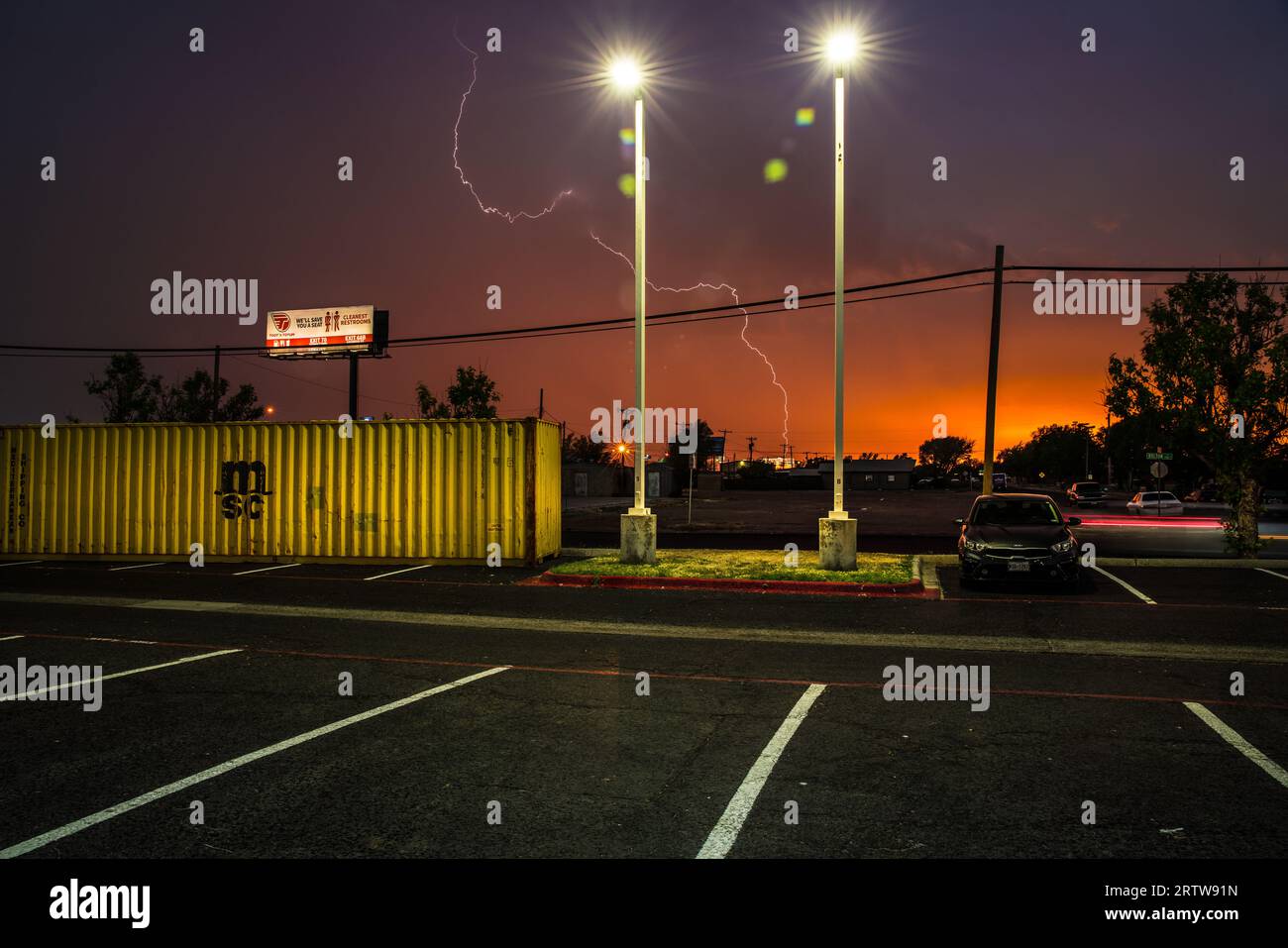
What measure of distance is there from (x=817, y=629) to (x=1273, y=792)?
5.64m

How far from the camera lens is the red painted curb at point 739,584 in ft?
41.8

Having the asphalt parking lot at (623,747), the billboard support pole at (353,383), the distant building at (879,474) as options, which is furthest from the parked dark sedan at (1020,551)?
the distant building at (879,474)

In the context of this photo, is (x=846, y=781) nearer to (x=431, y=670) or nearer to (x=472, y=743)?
(x=472, y=743)

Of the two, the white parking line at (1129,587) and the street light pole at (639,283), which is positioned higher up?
the street light pole at (639,283)

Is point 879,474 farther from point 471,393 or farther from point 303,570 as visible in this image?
point 303,570

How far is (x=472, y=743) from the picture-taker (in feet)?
17.3

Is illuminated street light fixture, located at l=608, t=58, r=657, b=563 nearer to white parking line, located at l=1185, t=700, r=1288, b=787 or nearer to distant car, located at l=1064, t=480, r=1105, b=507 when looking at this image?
white parking line, located at l=1185, t=700, r=1288, b=787

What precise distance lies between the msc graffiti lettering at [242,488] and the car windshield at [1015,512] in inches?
566

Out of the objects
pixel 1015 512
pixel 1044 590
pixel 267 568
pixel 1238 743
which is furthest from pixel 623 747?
pixel 267 568

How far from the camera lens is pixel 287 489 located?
57.2 ft

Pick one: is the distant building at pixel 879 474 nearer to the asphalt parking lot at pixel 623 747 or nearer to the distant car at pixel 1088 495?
the distant car at pixel 1088 495

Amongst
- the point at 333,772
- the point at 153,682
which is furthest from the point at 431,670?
the point at 333,772

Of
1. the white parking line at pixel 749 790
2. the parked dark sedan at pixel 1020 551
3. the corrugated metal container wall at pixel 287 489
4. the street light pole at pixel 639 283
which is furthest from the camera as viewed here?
the corrugated metal container wall at pixel 287 489
